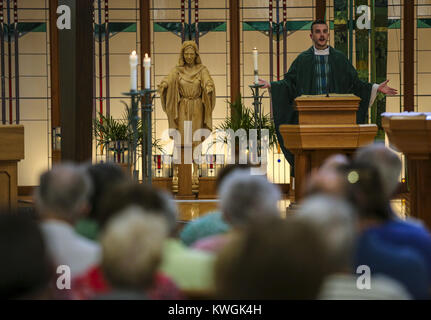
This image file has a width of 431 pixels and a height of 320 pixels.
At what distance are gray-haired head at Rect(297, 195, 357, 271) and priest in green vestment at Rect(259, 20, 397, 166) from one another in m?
6.09

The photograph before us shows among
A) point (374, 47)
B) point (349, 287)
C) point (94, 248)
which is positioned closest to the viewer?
point (349, 287)

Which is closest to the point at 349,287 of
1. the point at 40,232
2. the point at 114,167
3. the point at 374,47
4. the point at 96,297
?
the point at 96,297

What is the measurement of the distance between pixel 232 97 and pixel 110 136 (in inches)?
78.2

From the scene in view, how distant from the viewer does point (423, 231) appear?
2.49 m

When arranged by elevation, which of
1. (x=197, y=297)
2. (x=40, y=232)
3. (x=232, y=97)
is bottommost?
(x=197, y=297)

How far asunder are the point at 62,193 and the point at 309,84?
19.3 ft

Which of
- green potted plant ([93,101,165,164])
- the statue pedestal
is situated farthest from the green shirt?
green potted plant ([93,101,165,164])

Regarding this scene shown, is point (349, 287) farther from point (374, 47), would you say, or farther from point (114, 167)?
point (374, 47)

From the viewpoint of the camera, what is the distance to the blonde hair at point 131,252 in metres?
1.78

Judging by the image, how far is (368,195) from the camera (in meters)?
2.52

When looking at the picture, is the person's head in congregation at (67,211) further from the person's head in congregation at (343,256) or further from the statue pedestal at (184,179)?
the statue pedestal at (184,179)

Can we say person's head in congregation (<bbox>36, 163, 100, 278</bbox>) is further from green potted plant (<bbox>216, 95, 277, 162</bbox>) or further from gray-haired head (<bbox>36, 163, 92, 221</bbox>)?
green potted plant (<bbox>216, 95, 277, 162</bbox>)

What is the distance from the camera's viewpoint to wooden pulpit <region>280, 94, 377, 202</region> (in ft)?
20.9

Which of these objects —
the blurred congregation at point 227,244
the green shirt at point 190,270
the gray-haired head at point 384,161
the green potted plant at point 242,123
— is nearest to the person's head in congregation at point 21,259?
the blurred congregation at point 227,244
